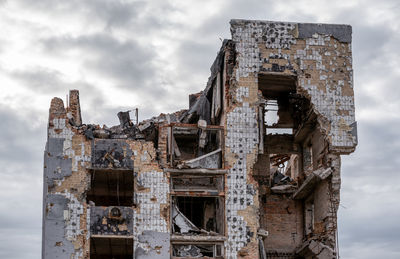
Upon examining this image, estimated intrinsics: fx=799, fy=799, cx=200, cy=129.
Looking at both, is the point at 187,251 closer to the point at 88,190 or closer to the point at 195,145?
the point at 88,190

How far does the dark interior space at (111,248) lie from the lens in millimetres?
28734

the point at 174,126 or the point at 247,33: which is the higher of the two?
the point at 247,33

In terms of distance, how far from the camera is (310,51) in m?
30.2

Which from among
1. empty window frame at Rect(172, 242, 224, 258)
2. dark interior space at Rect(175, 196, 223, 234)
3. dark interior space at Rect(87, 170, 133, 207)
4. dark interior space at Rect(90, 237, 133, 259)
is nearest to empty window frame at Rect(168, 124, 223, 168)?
dark interior space at Rect(175, 196, 223, 234)

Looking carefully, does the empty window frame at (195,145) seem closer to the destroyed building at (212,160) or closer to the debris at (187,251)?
the destroyed building at (212,160)

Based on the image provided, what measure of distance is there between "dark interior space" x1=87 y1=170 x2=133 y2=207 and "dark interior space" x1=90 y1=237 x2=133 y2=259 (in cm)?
222

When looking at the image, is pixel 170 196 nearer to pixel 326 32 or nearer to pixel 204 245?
pixel 204 245

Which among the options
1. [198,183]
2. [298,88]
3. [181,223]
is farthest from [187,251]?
[298,88]

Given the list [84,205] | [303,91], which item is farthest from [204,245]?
[303,91]

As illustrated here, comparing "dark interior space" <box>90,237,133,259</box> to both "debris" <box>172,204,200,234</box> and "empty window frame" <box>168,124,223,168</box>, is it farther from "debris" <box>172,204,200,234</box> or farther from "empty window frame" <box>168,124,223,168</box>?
"empty window frame" <box>168,124,223,168</box>

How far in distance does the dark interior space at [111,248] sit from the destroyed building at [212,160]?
0.05 metres

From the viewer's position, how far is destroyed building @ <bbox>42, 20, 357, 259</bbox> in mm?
27984

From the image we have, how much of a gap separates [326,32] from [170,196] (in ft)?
28.6

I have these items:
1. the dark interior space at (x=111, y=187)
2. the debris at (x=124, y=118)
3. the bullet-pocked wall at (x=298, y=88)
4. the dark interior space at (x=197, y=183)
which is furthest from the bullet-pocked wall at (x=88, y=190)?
the bullet-pocked wall at (x=298, y=88)
